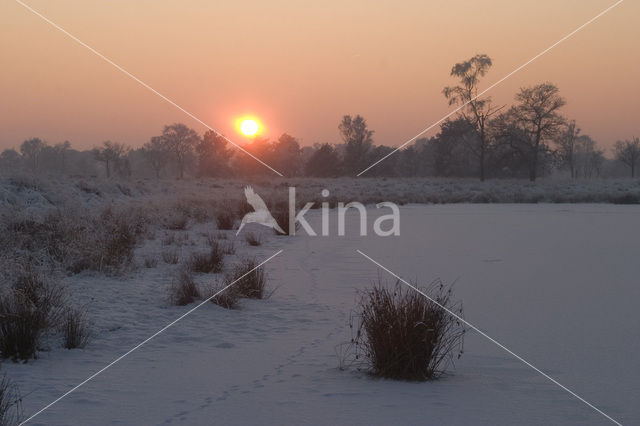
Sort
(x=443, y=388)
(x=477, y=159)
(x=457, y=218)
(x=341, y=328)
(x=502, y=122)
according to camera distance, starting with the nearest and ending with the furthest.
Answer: (x=443, y=388), (x=341, y=328), (x=457, y=218), (x=502, y=122), (x=477, y=159)

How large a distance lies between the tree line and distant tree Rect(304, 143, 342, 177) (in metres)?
0.13

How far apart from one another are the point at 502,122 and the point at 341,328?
5448cm

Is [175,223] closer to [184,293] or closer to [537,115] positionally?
[184,293]

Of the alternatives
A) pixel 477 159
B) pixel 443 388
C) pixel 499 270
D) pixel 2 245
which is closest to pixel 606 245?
pixel 499 270

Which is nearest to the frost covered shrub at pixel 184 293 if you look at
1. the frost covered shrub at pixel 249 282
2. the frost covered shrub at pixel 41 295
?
the frost covered shrub at pixel 249 282

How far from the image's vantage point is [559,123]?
53.7 metres

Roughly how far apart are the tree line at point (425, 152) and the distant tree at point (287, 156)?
14 centimetres

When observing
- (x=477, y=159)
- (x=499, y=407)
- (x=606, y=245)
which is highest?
(x=477, y=159)

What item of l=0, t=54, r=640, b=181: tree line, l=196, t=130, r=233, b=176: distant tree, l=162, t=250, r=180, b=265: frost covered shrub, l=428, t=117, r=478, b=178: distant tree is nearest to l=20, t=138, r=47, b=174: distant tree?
l=0, t=54, r=640, b=181: tree line

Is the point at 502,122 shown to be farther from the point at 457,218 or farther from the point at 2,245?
the point at 2,245

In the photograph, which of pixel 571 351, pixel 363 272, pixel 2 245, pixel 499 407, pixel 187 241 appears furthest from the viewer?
pixel 187 241

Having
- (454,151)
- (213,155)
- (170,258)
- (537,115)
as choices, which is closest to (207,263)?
(170,258)

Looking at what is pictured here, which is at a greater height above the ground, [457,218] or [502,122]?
[502,122]

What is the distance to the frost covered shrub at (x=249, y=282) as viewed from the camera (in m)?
8.43
